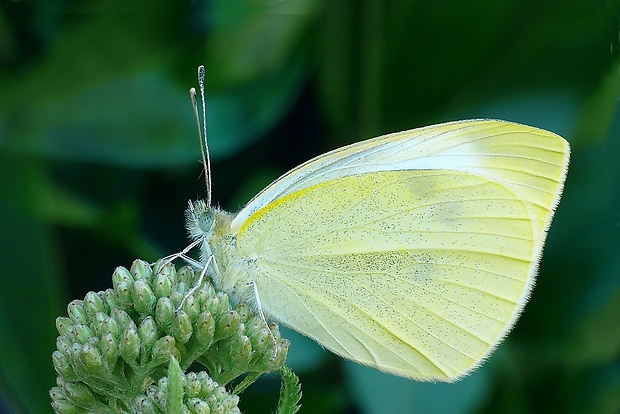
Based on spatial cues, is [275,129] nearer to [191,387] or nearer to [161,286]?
[161,286]

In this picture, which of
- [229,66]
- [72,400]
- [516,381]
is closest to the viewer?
[72,400]

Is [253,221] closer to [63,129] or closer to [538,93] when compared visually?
[63,129]

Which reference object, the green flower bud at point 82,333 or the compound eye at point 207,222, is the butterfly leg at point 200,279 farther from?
the green flower bud at point 82,333

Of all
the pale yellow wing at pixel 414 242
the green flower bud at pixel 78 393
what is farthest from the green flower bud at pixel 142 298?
the pale yellow wing at pixel 414 242

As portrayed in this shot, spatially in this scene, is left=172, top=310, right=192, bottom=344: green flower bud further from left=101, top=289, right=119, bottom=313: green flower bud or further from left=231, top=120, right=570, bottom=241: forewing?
left=231, top=120, right=570, bottom=241: forewing

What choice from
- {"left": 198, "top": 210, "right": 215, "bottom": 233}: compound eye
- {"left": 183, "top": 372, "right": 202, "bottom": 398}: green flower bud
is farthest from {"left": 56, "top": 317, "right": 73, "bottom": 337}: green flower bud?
{"left": 198, "top": 210, "right": 215, "bottom": 233}: compound eye

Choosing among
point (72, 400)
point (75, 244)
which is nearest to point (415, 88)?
point (75, 244)

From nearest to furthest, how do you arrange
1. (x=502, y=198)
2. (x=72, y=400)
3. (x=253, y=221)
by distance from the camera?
(x=72, y=400), (x=253, y=221), (x=502, y=198)
